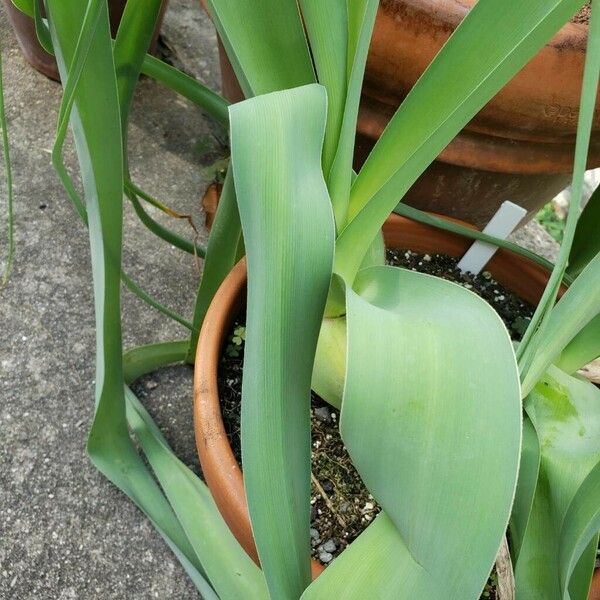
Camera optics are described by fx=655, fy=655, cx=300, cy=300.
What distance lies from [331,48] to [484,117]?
0.94 feet

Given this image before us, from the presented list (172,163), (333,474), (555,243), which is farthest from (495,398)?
(555,243)

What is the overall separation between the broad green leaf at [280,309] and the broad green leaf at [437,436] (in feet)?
0.14

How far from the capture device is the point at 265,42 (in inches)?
20.3

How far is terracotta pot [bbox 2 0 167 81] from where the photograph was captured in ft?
3.58

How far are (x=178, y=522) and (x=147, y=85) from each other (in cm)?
86

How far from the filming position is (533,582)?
1.62ft

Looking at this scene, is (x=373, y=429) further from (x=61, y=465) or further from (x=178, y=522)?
(x=61, y=465)

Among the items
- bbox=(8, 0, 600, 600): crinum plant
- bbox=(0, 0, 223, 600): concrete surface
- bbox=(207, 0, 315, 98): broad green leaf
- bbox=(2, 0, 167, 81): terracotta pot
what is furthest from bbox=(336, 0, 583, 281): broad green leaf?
bbox=(2, 0, 167, 81): terracotta pot

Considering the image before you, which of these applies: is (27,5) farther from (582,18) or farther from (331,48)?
(582,18)

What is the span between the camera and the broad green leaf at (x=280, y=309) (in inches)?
14.6

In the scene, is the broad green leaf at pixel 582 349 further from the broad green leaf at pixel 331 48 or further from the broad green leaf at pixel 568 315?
the broad green leaf at pixel 331 48

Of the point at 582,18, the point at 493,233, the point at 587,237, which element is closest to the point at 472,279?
the point at 493,233

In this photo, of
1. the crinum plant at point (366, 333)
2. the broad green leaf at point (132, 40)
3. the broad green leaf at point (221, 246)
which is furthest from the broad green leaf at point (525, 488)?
the broad green leaf at point (132, 40)

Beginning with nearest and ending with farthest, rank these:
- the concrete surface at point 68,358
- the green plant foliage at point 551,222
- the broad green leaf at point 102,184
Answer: the broad green leaf at point 102,184
the concrete surface at point 68,358
the green plant foliage at point 551,222
